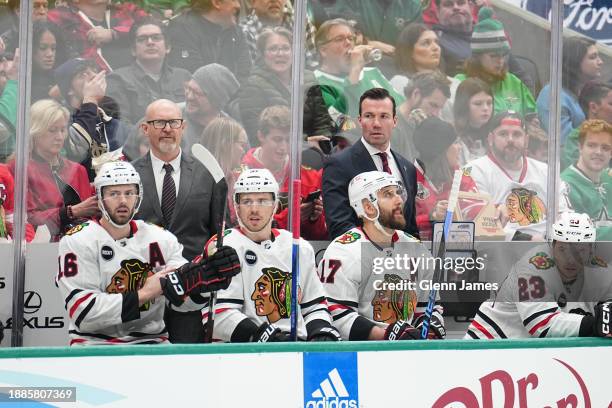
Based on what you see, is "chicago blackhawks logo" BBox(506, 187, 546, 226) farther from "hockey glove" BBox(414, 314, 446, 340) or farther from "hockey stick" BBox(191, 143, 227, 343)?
"hockey stick" BBox(191, 143, 227, 343)

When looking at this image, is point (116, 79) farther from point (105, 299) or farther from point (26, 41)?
point (105, 299)

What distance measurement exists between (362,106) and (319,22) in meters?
0.36

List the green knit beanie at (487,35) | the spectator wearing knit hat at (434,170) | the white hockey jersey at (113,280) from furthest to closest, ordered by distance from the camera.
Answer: the green knit beanie at (487,35) < the spectator wearing knit hat at (434,170) < the white hockey jersey at (113,280)

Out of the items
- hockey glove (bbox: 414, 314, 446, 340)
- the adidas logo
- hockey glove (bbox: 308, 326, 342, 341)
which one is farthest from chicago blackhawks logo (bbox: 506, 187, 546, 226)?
the adidas logo

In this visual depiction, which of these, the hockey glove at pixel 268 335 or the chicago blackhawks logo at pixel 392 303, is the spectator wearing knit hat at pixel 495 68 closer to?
the chicago blackhawks logo at pixel 392 303

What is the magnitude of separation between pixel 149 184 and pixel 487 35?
1451 mm

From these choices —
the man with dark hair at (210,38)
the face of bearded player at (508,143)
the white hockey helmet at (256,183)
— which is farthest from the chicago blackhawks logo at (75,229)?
the face of bearded player at (508,143)

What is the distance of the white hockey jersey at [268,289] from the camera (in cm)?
452

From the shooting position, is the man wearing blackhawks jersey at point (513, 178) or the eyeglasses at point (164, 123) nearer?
the eyeglasses at point (164, 123)

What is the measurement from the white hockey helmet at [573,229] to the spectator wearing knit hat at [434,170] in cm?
32

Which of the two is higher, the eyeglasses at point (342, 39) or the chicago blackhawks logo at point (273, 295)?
the eyeglasses at point (342, 39)

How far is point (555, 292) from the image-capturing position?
476cm

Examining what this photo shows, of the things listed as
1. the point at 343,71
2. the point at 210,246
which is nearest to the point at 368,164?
the point at 343,71

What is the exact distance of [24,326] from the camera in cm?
438
